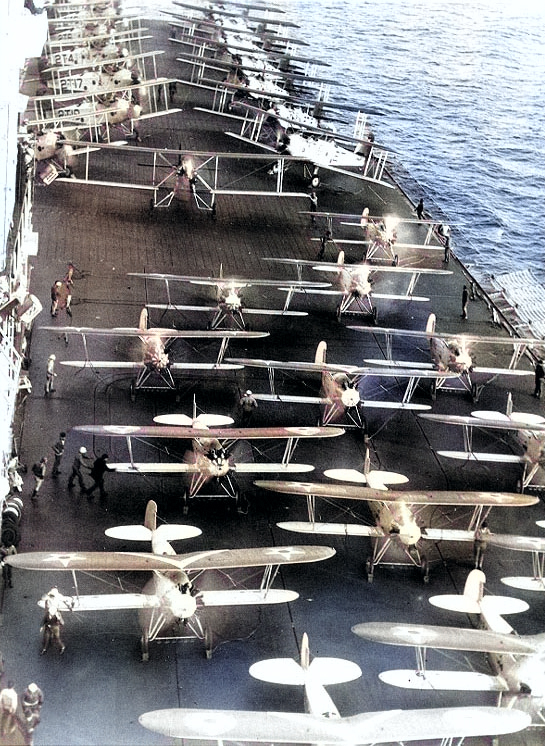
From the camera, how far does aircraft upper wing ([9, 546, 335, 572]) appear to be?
3478 cm

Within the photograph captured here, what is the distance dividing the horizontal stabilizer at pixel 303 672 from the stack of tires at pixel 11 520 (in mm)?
11602

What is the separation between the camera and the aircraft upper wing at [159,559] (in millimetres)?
34781

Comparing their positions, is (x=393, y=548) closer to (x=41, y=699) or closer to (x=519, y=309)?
(x=41, y=699)

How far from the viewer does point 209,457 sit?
4381 cm

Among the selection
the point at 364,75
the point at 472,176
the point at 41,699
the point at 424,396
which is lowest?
the point at 41,699

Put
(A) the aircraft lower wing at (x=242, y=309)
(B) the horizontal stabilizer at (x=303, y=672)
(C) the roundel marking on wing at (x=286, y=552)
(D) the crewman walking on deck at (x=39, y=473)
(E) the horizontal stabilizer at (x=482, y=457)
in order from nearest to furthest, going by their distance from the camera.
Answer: (B) the horizontal stabilizer at (x=303, y=672)
(C) the roundel marking on wing at (x=286, y=552)
(D) the crewman walking on deck at (x=39, y=473)
(E) the horizontal stabilizer at (x=482, y=457)
(A) the aircraft lower wing at (x=242, y=309)

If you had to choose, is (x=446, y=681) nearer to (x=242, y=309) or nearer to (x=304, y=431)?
(x=304, y=431)

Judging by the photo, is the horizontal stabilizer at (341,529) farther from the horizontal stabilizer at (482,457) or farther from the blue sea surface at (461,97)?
the blue sea surface at (461,97)

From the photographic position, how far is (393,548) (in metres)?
42.9

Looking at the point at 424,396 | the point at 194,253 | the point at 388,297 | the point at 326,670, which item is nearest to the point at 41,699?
the point at 326,670

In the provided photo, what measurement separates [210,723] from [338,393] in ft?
75.6

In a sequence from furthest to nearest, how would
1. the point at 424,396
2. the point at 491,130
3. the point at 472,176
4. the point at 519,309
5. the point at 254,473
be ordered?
the point at 491,130 → the point at 472,176 → the point at 519,309 → the point at 424,396 → the point at 254,473

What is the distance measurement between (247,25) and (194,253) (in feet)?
252

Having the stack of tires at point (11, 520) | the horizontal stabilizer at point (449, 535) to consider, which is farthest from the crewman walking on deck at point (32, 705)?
the horizontal stabilizer at point (449, 535)
